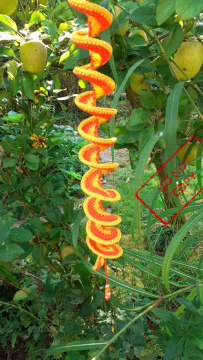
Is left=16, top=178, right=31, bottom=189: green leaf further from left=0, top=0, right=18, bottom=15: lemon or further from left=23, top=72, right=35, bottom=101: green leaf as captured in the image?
left=0, top=0, right=18, bottom=15: lemon

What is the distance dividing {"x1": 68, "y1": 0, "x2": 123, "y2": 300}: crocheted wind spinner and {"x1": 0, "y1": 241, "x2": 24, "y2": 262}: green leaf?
0.17 metres

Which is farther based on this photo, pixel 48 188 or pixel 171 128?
pixel 48 188

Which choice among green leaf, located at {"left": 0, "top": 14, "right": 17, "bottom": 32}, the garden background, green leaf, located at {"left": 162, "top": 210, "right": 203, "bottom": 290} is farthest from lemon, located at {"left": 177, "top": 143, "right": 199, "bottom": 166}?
green leaf, located at {"left": 0, "top": 14, "right": 17, "bottom": 32}

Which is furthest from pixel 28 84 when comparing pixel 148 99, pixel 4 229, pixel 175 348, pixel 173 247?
pixel 175 348

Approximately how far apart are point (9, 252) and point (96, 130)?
289 millimetres

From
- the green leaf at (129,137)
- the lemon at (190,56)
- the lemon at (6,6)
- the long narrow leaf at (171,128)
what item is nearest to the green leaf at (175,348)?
the long narrow leaf at (171,128)

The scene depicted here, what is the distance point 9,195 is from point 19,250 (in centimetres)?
31

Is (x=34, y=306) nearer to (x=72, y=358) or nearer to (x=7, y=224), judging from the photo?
(x=72, y=358)

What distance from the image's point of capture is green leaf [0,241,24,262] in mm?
609

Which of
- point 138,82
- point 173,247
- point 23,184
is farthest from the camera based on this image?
point 23,184

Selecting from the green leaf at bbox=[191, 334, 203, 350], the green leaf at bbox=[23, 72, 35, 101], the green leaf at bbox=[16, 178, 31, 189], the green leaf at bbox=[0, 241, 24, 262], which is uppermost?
the green leaf at bbox=[23, 72, 35, 101]

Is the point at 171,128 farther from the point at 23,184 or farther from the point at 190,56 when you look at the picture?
the point at 23,184

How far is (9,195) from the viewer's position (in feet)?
2.96

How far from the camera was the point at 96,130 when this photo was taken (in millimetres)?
476
